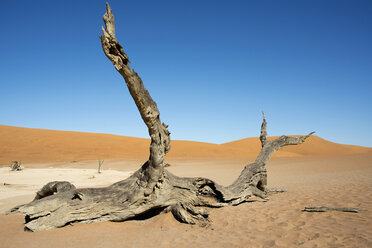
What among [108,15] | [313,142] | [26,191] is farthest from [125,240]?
[313,142]

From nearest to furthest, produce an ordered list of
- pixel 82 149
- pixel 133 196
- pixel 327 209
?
pixel 133 196 < pixel 327 209 < pixel 82 149

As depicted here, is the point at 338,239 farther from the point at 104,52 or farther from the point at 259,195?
the point at 104,52

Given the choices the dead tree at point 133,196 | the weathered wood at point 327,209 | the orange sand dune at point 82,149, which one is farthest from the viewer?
the orange sand dune at point 82,149

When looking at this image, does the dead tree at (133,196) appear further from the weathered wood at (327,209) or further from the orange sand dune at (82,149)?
the orange sand dune at (82,149)

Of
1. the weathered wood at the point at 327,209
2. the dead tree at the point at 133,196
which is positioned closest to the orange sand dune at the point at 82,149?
the dead tree at the point at 133,196

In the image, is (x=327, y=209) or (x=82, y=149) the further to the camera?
(x=82, y=149)

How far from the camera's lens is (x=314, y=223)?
17.6 ft

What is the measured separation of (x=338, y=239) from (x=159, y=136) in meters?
4.01

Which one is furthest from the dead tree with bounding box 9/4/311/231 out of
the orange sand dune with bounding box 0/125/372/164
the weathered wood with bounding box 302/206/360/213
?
the orange sand dune with bounding box 0/125/372/164

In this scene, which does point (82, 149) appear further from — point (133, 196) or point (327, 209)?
point (327, 209)

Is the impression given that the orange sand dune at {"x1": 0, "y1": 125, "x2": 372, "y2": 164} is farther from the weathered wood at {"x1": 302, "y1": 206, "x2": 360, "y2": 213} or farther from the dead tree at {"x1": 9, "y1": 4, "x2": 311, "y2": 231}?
the weathered wood at {"x1": 302, "y1": 206, "x2": 360, "y2": 213}

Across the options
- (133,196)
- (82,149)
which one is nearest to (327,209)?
(133,196)

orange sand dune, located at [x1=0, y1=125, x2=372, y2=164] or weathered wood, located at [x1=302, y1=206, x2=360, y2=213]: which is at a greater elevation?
orange sand dune, located at [x1=0, y1=125, x2=372, y2=164]

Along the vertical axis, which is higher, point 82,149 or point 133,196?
point 82,149
